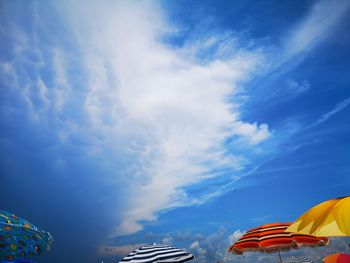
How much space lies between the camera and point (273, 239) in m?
9.12

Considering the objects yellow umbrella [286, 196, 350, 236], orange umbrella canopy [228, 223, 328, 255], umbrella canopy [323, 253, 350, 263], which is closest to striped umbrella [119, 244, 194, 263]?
yellow umbrella [286, 196, 350, 236]

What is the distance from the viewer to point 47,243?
39.4ft

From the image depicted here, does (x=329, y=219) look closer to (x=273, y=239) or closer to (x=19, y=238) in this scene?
(x=273, y=239)

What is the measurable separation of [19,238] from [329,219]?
10.3 meters

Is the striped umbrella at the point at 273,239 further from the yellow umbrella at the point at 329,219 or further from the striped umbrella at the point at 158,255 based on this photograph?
the striped umbrella at the point at 158,255

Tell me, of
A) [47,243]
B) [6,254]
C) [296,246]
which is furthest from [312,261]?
[6,254]

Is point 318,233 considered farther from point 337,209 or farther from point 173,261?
point 173,261

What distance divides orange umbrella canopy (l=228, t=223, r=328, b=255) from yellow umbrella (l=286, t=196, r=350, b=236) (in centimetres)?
275

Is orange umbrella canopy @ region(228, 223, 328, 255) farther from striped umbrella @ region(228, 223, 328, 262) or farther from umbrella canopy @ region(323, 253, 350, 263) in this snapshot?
umbrella canopy @ region(323, 253, 350, 263)

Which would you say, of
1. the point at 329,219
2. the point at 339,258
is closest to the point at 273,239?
the point at 339,258

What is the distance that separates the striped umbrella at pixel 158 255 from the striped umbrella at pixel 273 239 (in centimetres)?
371

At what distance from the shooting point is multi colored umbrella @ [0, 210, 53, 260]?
31.1 feet

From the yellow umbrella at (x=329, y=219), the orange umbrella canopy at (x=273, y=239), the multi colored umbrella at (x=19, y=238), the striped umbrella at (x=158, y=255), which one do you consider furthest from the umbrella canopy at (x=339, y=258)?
the multi colored umbrella at (x=19, y=238)

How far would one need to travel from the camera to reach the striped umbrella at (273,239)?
908 centimetres
